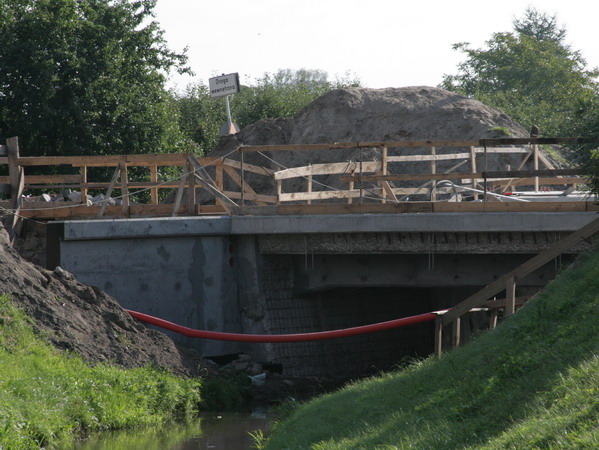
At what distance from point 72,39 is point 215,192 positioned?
1406 cm

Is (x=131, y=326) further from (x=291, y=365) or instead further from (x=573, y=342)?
(x=573, y=342)

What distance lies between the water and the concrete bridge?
331 centimetres

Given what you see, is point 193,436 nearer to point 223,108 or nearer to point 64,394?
point 64,394

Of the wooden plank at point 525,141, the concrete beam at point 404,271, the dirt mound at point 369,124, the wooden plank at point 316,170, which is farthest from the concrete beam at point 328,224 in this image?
the dirt mound at point 369,124

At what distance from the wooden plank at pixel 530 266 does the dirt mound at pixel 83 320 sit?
16.5ft

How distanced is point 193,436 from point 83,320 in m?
3.05

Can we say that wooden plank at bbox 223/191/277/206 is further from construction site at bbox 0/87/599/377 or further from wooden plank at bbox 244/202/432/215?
wooden plank at bbox 244/202/432/215

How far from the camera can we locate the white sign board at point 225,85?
25203 mm

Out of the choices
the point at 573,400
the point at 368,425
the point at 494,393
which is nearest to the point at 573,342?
the point at 494,393

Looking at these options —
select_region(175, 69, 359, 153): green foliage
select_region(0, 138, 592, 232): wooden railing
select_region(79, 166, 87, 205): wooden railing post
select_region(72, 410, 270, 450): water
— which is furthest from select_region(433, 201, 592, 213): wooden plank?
select_region(175, 69, 359, 153): green foliage

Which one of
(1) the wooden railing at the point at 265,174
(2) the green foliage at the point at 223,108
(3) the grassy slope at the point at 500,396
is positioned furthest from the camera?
(2) the green foliage at the point at 223,108

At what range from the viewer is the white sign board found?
25.2 meters

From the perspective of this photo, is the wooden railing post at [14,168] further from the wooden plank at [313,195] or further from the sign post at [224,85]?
the sign post at [224,85]

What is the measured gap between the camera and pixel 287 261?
1925 centimetres
